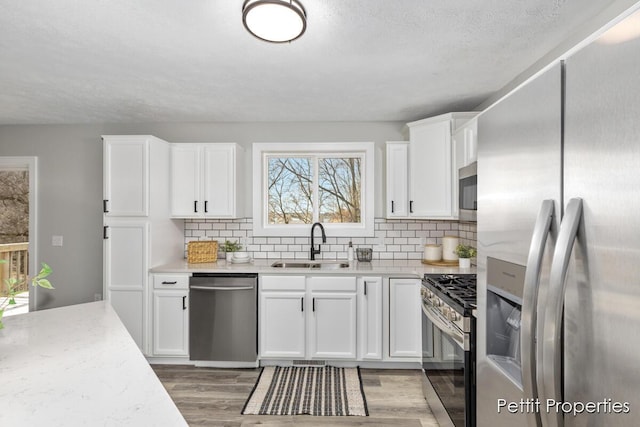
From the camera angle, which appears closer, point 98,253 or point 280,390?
point 280,390

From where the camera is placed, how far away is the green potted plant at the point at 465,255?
3.29 m

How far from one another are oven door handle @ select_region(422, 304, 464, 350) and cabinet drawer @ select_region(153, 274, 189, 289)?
7.16 feet

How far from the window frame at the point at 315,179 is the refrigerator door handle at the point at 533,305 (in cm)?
298

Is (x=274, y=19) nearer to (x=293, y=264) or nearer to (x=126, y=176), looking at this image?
(x=126, y=176)

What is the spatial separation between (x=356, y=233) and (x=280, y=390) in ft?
5.77

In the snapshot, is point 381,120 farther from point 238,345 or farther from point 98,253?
point 98,253

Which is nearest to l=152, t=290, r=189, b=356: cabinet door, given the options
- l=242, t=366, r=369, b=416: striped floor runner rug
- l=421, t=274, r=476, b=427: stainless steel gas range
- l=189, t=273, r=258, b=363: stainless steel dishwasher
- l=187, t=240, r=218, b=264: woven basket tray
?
l=189, t=273, r=258, b=363: stainless steel dishwasher

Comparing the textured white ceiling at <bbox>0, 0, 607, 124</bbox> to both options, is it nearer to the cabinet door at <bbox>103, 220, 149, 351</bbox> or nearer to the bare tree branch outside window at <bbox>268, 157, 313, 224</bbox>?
the bare tree branch outside window at <bbox>268, 157, 313, 224</bbox>

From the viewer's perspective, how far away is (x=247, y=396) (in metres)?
2.73

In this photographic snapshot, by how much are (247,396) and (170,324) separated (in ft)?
3.54

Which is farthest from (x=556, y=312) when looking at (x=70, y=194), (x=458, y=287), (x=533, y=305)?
(x=70, y=194)

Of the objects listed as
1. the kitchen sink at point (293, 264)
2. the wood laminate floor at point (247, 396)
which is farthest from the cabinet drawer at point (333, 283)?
the wood laminate floor at point (247, 396)

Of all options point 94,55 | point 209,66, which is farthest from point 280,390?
point 94,55

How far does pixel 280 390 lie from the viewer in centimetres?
281
